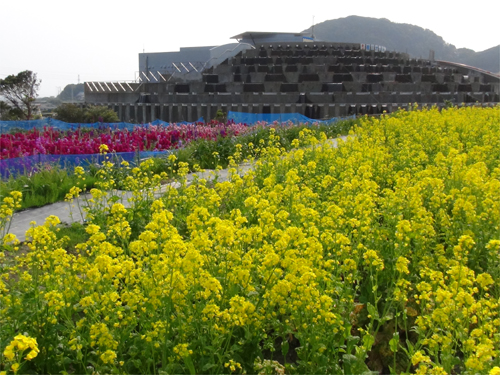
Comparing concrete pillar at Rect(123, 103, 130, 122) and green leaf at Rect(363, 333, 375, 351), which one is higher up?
concrete pillar at Rect(123, 103, 130, 122)

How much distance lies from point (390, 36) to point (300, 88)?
13097cm

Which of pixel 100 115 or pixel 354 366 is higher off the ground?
pixel 100 115

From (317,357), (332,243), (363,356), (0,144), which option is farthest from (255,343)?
(0,144)

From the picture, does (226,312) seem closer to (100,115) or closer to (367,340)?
(367,340)

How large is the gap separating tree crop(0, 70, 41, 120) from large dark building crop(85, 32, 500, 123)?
3050 mm

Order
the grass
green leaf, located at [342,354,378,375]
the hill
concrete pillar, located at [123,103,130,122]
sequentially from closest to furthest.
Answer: green leaf, located at [342,354,378,375], the grass, concrete pillar, located at [123,103,130,122], the hill

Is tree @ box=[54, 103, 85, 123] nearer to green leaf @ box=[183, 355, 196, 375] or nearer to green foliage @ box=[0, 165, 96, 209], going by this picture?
green foliage @ box=[0, 165, 96, 209]

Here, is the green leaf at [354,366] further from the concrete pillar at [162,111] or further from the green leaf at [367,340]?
the concrete pillar at [162,111]

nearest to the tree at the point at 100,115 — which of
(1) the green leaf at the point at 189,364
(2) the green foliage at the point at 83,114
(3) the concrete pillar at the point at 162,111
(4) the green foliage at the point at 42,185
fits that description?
(2) the green foliage at the point at 83,114

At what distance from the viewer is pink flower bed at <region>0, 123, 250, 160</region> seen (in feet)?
31.9

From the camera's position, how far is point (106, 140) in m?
10.7

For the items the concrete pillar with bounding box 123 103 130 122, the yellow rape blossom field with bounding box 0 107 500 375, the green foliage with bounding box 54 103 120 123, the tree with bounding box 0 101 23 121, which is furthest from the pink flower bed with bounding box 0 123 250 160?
the tree with bounding box 0 101 23 121

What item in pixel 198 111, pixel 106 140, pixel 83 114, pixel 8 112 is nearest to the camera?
pixel 106 140

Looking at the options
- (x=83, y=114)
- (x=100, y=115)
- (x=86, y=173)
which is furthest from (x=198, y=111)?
(x=86, y=173)
